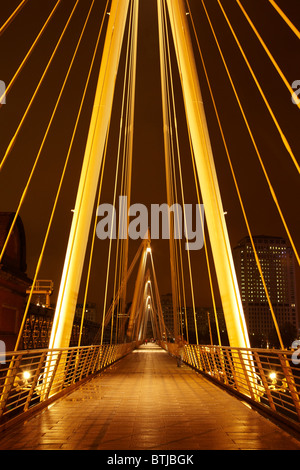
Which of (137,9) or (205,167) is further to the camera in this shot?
(137,9)

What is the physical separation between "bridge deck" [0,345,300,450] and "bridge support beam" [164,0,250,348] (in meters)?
1.60

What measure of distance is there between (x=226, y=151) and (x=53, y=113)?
3.81m

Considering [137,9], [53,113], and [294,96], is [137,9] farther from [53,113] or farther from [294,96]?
[294,96]

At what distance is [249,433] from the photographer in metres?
5.77

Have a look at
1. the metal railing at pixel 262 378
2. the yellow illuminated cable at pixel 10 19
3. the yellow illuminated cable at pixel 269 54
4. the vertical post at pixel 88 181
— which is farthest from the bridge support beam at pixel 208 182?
the yellow illuminated cable at pixel 10 19

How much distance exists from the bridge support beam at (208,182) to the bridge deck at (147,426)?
1.60 m

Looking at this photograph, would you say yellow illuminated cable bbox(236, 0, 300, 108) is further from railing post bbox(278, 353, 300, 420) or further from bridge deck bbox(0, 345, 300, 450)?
bridge deck bbox(0, 345, 300, 450)

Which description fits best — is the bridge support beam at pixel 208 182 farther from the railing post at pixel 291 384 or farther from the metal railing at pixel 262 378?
the railing post at pixel 291 384

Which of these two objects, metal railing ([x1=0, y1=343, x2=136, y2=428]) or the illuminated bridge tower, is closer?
metal railing ([x1=0, y1=343, x2=136, y2=428])

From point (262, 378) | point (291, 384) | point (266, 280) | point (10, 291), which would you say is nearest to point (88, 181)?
point (262, 378)

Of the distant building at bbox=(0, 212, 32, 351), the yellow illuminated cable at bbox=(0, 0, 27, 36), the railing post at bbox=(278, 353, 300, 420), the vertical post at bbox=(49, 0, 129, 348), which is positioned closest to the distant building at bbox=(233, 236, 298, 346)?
the distant building at bbox=(0, 212, 32, 351)

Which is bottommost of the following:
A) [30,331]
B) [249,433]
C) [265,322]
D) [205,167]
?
[249,433]

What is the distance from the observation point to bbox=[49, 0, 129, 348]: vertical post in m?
10.2

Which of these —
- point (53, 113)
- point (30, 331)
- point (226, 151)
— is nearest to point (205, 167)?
point (226, 151)
